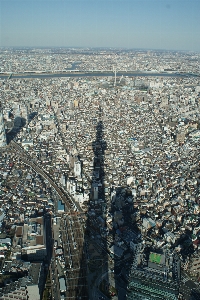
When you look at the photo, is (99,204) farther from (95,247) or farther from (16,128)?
(16,128)

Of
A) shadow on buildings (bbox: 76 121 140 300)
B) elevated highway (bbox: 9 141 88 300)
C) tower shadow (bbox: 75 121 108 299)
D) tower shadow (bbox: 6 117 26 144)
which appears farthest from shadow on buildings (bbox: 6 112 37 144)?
shadow on buildings (bbox: 76 121 140 300)

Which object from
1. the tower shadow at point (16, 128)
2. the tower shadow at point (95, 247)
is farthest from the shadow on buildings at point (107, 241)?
the tower shadow at point (16, 128)

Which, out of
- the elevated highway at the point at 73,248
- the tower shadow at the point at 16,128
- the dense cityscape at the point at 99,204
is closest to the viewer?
the dense cityscape at the point at 99,204

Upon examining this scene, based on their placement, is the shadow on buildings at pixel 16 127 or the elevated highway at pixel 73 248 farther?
the shadow on buildings at pixel 16 127

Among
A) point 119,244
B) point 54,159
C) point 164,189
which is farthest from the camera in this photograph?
point 54,159

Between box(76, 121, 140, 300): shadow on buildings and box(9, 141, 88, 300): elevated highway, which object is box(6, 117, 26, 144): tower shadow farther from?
box(76, 121, 140, 300): shadow on buildings

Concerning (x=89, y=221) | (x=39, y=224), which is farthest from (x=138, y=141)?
(x=39, y=224)

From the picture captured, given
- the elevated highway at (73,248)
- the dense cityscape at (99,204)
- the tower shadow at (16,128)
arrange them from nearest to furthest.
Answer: the dense cityscape at (99,204), the elevated highway at (73,248), the tower shadow at (16,128)

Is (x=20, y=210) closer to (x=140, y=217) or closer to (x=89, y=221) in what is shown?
(x=89, y=221)

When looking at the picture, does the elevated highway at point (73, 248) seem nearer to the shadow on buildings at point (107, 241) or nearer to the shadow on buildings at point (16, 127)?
the shadow on buildings at point (107, 241)
